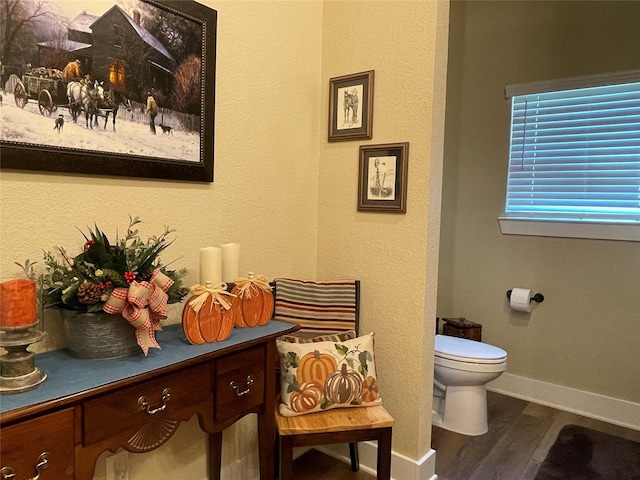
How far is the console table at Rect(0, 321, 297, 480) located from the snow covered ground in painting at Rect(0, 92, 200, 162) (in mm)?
619

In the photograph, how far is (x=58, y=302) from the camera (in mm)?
1223

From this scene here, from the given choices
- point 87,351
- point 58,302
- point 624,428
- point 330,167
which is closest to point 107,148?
point 58,302

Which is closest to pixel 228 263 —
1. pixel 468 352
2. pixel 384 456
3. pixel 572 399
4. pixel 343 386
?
pixel 343 386

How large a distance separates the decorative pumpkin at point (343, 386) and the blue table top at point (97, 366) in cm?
47

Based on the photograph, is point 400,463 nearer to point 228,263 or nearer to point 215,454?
point 215,454

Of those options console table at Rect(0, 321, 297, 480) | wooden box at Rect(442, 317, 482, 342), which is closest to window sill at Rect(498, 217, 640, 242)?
wooden box at Rect(442, 317, 482, 342)

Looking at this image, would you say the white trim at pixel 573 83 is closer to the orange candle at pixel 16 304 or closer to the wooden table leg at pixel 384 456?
the wooden table leg at pixel 384 456

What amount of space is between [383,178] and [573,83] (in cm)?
166

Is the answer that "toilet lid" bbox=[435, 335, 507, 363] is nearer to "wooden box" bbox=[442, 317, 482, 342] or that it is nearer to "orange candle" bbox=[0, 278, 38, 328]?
"wooden box" bbox=[442, 317, 482, 342]

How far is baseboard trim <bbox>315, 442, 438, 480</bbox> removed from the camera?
2029 millimetres

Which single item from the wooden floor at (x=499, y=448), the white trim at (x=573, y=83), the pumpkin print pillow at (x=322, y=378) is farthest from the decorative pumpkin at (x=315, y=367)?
the white trim at (x=573, y=83)

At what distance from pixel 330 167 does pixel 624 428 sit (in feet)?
7.78

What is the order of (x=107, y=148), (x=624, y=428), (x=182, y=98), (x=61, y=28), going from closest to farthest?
(x=61, y=28) < (x=107, y=148) < (x=182, y=98) < (x=624, y=428)

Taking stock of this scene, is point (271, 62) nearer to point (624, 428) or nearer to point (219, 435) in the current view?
point (219, 435)
